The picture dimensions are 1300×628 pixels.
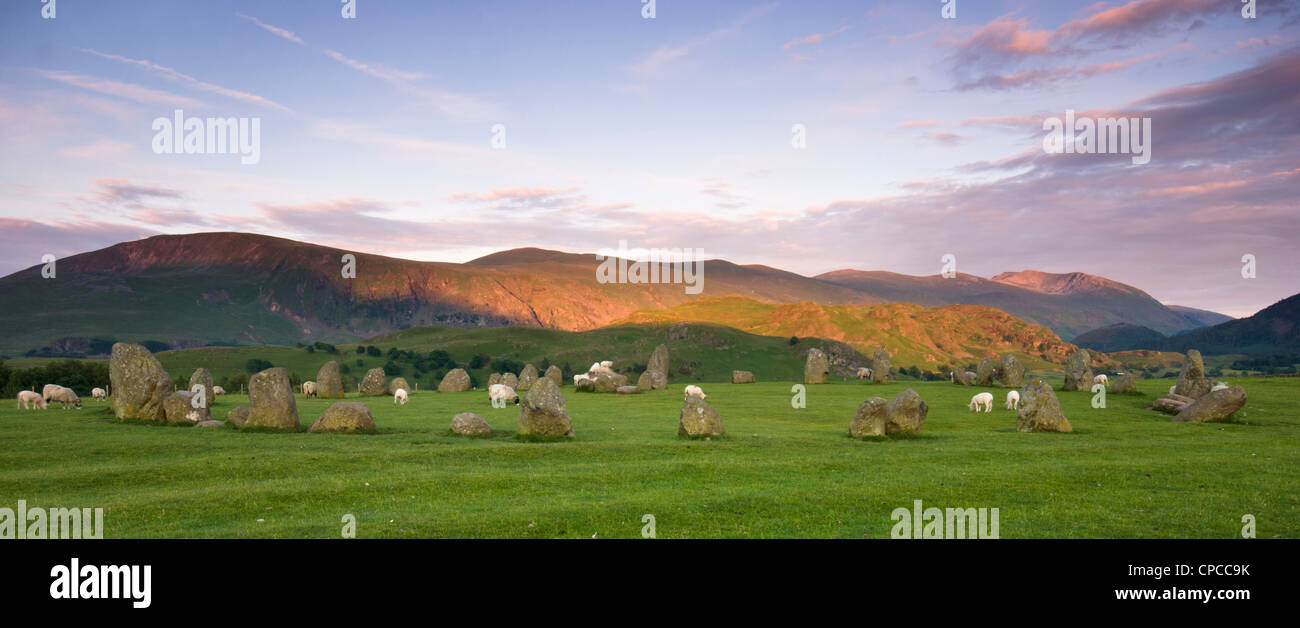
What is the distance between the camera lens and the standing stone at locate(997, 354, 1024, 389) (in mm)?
50250

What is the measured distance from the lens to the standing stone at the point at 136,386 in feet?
92.4

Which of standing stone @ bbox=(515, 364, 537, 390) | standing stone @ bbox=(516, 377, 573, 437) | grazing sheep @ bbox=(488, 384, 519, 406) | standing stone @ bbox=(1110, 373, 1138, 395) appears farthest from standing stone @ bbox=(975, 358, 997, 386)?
standing stone @ bbox=(516, 377, 573, 437)

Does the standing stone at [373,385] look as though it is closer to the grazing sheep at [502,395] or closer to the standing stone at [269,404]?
the grazing sheep at [502,395]

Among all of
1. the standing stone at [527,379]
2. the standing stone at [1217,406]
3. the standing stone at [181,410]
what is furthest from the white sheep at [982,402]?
the standing stone at [181,410]

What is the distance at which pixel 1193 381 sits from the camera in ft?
119

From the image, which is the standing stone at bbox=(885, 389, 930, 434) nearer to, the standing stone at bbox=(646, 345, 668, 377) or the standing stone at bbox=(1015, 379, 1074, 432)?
the standing stone at bbox=(1015, 379, 1074, 432)

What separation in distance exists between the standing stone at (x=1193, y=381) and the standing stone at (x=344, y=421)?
39846 millimetres

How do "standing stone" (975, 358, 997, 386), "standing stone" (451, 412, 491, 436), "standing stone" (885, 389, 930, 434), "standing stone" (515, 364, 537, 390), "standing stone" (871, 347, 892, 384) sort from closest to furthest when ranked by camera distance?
"standing stone" (885, 389, 930, 434)
"standing stone" (451, 412, 491, 436)
"standing stone" (975, 358, 997, 386)
"standing stone" (515, 364, 537, 390)
"standing stone" (871, 347, 892, 384)

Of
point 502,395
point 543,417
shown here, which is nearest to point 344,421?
point 543,417

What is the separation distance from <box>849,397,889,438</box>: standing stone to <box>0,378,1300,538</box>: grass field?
836 millimetres

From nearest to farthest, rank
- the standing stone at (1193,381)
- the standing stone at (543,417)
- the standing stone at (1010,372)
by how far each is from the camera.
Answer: the standing stone at (543,417)
the standing stone at (1193,381)
the standing stone at (1010,372)

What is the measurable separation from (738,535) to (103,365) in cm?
8134
